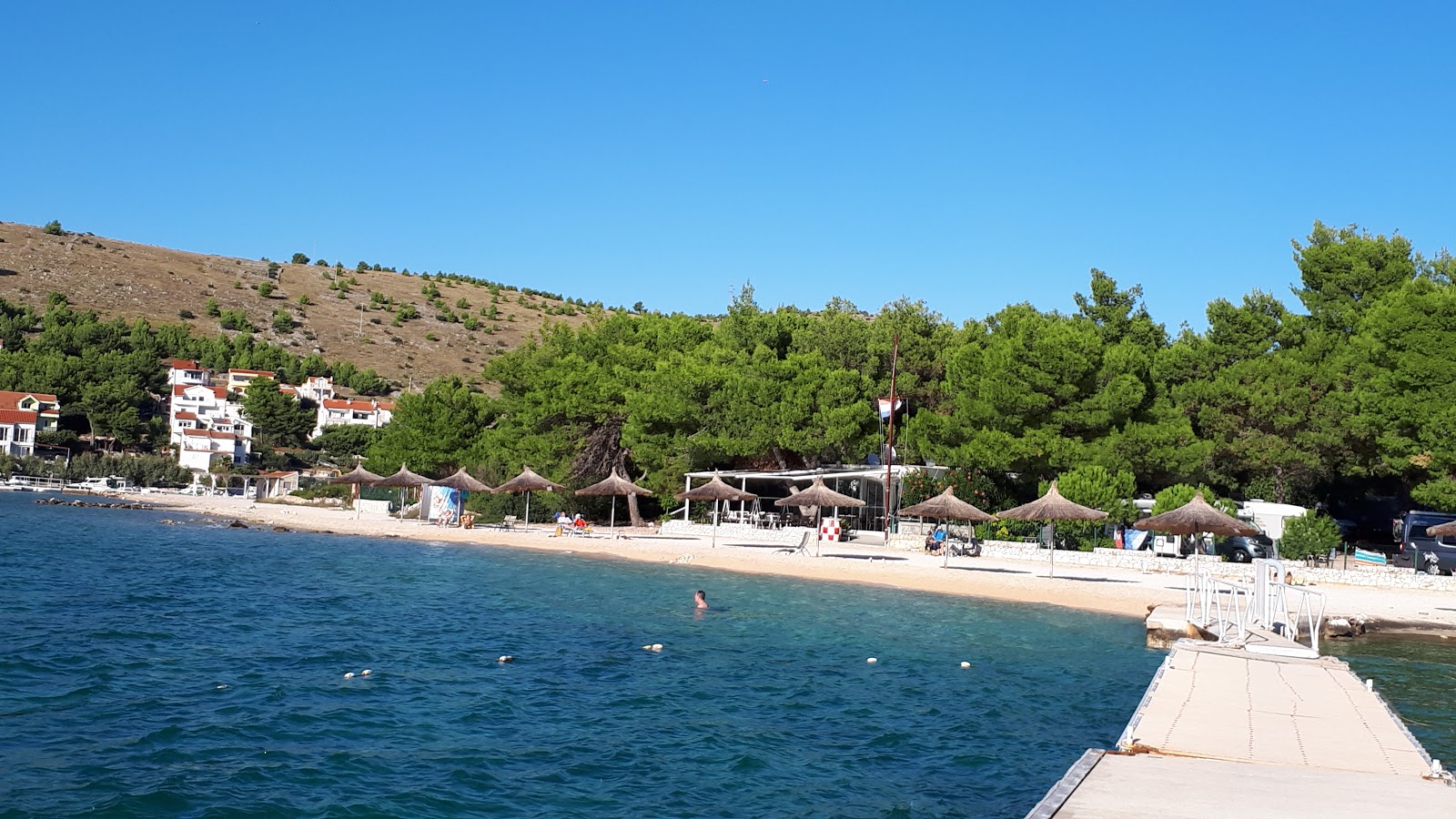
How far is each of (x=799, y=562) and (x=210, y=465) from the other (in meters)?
58.5

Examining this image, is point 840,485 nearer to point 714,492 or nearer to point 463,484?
point 714,492

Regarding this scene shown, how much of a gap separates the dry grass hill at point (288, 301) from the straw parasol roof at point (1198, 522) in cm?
8471

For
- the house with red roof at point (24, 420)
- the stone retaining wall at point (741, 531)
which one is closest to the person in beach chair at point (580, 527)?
the stone retaining wall at point (741, 531)

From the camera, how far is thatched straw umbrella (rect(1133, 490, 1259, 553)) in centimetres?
2628

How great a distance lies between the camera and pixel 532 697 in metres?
14.2

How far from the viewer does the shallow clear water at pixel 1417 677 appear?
43.8ft

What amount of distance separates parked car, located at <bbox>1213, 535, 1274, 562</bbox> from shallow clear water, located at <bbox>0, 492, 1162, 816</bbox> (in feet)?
38.4

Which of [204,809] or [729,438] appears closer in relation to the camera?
[204,809]

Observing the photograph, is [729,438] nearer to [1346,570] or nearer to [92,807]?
[1346,570]

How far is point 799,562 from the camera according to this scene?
3091 cm

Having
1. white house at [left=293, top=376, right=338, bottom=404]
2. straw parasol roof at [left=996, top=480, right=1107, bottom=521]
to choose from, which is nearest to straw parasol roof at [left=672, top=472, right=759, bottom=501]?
straw parasol roof at [left=996, top=480, right=1107, bottom=521]

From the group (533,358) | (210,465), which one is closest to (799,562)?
(533,358)

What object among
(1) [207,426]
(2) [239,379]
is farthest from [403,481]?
(2) [239,379]

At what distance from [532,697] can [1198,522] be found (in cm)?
1851
